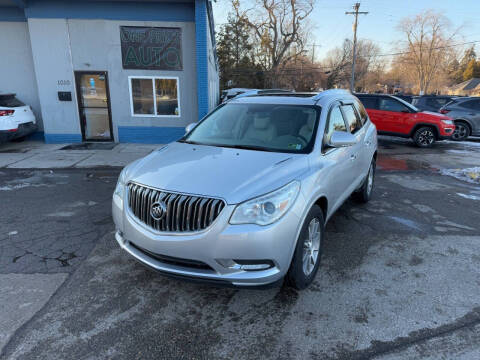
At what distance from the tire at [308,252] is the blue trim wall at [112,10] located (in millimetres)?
9023

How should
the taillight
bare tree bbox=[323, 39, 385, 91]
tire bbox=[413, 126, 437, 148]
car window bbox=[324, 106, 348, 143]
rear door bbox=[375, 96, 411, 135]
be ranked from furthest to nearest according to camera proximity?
bare tree bbox=[323, 39, 385, 91], rear door bbox=[375, 96, 411, 135], tire bbox=[413, 126, 437, 148], the taillight, car window bbox=[324, 106, 348, 143]

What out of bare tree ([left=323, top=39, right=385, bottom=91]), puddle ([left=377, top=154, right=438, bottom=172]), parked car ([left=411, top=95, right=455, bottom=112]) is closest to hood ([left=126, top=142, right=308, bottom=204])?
puddle ([left=377, top=154, right=438, bottom=172])

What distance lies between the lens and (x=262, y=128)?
378 centimetres

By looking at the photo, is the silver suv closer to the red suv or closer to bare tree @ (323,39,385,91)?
the red suv

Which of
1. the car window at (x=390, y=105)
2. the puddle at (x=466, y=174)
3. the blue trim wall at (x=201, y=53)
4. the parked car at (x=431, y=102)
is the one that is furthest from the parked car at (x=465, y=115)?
the blue trim wall at (x=201, y=53)

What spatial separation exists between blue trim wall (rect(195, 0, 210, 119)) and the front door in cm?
297

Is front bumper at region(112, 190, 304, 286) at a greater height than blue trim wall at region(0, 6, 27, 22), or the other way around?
blue trim wall at region(0, 6, 27, 22)

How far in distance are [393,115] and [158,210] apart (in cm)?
1139

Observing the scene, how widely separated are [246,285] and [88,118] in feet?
33.3

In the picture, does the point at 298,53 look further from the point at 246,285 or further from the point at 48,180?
the point at 246,285

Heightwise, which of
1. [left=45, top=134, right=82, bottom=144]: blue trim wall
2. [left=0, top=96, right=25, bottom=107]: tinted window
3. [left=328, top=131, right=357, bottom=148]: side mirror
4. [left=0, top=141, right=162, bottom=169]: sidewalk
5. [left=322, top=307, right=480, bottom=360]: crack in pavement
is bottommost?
[left=322, top=307, right=480, bottom=360]: crack in pavement

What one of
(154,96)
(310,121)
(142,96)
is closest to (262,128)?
(310,121)

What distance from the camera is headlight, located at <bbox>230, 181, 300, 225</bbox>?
2.47 m

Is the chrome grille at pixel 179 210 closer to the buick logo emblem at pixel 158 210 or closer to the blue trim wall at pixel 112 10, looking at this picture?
the buick logo emblem at pixel 158 210
